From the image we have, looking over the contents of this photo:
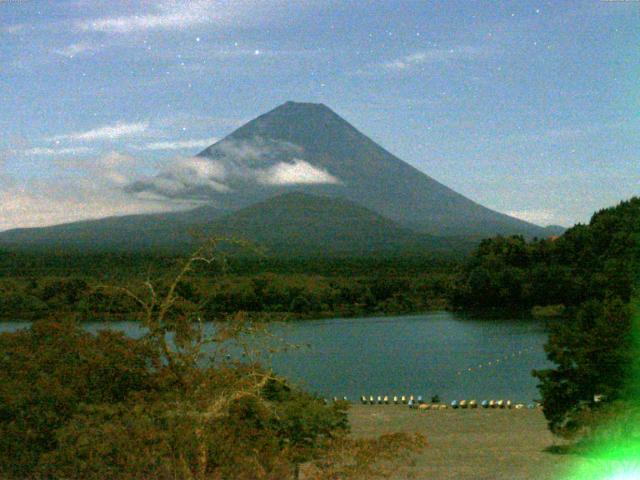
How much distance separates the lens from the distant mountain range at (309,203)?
445ft

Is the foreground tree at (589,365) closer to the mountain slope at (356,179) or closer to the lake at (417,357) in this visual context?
the lake at (417,357)

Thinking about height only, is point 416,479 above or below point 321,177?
below

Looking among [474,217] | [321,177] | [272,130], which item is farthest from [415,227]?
[272,130]

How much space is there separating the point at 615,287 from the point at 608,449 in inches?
1556

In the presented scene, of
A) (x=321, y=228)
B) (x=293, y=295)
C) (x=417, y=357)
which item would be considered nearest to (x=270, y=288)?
(x=293, y=295)

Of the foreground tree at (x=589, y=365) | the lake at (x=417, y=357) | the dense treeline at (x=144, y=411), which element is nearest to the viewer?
the dense treeline at (x=144, y=411)

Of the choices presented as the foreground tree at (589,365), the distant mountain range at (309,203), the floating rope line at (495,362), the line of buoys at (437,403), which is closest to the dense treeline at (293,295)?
the floating rope line at (495,362)

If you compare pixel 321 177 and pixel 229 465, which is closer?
pixel 229 465

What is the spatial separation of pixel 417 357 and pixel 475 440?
22.7 metres

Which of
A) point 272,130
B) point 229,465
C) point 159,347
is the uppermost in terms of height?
point 272,130

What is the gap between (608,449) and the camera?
36.8 feet

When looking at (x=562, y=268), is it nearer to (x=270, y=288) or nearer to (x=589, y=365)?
(x=270, y=288)

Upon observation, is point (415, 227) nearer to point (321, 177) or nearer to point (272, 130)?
point (321, 177)

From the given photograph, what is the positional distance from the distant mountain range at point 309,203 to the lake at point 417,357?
74.9 metres
